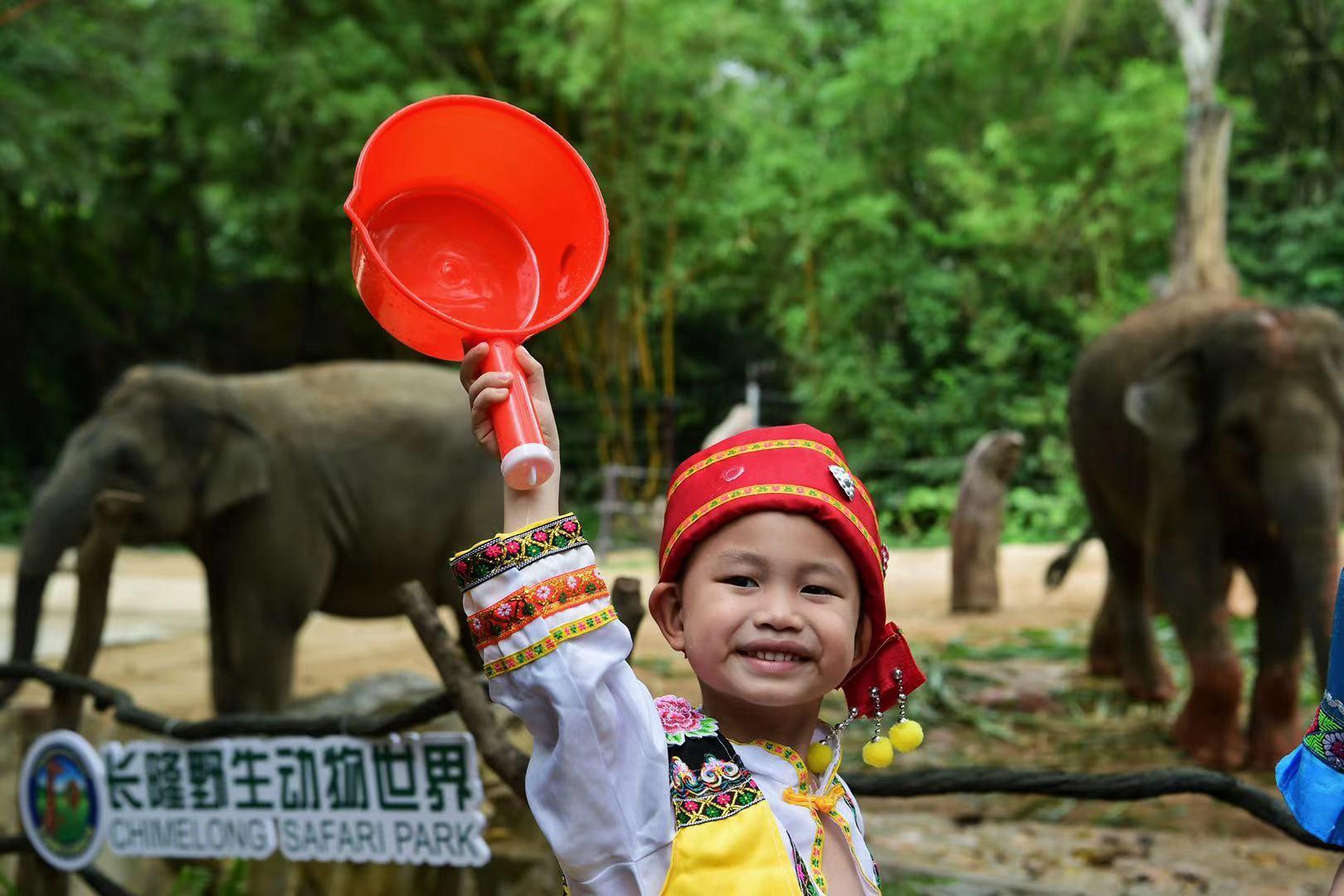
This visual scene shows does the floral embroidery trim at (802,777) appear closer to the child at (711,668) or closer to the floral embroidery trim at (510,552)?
the child at (711,668)

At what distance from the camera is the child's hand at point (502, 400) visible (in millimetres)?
1185

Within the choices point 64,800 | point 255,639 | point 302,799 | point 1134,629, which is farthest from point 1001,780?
point 1134,629

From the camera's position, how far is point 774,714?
4.48 ft

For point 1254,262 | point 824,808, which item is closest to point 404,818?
point 824,808

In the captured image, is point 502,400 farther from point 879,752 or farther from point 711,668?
point 879,752

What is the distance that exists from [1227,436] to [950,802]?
4.80ft

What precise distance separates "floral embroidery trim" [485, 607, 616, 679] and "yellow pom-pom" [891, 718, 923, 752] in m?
0.34

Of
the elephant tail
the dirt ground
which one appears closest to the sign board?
the dirt ground

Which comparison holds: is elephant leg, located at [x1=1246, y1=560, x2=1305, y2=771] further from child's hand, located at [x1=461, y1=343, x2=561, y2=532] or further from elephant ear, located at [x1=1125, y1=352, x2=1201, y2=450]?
child's hand, located at [x1=461, y1=343, x2=561, y2=532]

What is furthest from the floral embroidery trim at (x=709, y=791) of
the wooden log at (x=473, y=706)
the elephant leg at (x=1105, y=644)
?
the elephant leg at (x=1105, y=644)

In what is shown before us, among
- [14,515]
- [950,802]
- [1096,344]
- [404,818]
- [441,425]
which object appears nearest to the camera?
[404,818]

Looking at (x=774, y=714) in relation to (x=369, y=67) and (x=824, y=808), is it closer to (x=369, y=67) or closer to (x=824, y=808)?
(x=824, y=808)

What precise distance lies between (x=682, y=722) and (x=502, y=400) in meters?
0.37

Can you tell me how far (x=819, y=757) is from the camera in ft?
4.58
